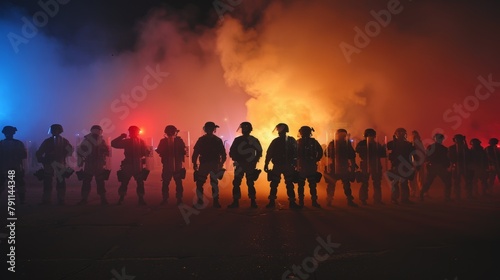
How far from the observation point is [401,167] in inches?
315

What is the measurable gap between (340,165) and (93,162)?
6134mm

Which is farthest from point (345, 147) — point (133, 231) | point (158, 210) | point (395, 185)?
point (133, 231)

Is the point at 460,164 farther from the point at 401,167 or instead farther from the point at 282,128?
the point at 282,128

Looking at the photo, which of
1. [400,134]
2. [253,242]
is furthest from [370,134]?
[253,242]

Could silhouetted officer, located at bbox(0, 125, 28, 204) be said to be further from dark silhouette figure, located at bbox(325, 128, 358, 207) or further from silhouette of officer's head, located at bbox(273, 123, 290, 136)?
dark silhouette figure, located at bbox(325, 128, 358, 207)

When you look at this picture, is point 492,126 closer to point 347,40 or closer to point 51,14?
point 347,40

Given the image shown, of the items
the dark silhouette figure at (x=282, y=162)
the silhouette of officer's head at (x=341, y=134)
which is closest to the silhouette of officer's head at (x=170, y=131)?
the dark silhouette figure at (x=282, y=162)

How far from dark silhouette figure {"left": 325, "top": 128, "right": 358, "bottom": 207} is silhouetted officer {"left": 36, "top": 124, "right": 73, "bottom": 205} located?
6541mm

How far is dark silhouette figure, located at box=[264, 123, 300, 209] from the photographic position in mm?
7254

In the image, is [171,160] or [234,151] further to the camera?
[171,160]

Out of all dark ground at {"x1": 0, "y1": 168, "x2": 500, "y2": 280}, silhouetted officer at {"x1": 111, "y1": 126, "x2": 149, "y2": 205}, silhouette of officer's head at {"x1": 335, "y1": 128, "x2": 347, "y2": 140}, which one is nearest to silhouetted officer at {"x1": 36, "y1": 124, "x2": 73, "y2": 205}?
dark ground at {"x1": 0, "y1": 168, "x2": 500, "y2": 280}

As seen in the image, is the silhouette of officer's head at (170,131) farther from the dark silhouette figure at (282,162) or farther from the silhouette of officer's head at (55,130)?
the silhouette of officer's head at (55,130)

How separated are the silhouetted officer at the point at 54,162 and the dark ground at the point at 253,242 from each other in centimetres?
87

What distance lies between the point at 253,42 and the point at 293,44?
1682mm
